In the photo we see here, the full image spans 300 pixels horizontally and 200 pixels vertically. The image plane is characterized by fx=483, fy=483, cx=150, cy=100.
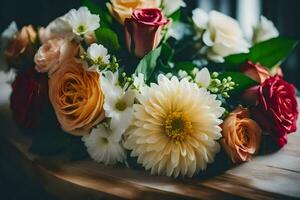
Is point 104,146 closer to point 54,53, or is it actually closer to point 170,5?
point 54,53

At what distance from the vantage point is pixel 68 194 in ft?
2.93

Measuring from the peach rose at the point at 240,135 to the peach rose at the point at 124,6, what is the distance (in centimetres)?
29

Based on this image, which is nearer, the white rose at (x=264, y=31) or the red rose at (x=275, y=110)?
the red rose at (x=275, y=110)

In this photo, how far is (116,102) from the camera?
0.90 meters

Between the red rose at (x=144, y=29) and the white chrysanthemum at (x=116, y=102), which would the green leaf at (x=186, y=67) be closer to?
the red rose at (x=144, y=29)

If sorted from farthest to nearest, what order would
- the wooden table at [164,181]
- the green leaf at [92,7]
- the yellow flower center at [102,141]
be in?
the green leaf at [92,7], the yellow flower center at [102,141], the wooden table at [164,181]

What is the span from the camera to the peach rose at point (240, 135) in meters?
0.90

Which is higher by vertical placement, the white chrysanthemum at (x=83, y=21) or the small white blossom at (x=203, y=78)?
the white chrysanthemum at (x=83, y=21)

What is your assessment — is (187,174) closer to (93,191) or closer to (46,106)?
(93,191)

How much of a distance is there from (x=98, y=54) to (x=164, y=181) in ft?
0.88

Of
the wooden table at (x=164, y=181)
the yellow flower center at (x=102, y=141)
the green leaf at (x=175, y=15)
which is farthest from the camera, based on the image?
the green leaf at (x=175, y=15)

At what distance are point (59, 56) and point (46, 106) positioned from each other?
132 mm

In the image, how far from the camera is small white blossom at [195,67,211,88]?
3.06ft

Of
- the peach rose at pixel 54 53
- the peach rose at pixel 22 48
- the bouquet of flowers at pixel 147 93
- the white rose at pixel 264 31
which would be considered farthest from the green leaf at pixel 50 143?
the white rose at pixel 264 31
